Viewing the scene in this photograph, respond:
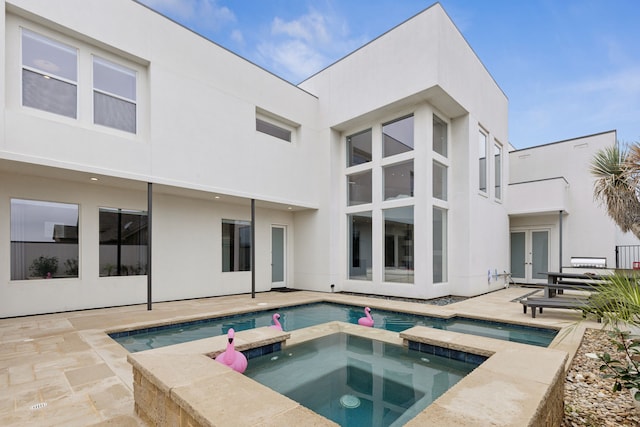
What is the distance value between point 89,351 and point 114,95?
5.49 m

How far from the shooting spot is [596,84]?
15961mm

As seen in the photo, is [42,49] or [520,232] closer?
[42,49]

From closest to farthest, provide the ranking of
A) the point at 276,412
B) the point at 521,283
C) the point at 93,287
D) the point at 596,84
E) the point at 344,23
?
the point at 276,412 → the point at 93,287 → the point at 521,283 → the point at 596,84 → the point at 344,23

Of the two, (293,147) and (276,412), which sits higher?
(293,147)

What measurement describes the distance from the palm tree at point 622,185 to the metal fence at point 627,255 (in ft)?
16.6

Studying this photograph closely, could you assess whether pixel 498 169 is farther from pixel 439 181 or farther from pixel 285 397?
pixel 285 397

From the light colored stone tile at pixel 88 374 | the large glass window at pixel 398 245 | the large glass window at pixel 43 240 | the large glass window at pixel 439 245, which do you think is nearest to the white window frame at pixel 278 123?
the large glass window at pixel 398 245

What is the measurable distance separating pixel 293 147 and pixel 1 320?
819cm

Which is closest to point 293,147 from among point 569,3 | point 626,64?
point 569,3

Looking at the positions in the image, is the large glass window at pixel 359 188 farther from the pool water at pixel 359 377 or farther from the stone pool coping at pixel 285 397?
the stone pool coping at pixel 285 397

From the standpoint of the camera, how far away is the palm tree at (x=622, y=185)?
734 centimetres

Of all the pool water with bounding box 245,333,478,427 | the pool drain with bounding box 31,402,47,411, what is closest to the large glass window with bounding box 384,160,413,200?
the pool water with bounding box 245,333,478,427

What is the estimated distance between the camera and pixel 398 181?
9.84 m

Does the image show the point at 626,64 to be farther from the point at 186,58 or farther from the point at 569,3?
the point at 186,58
